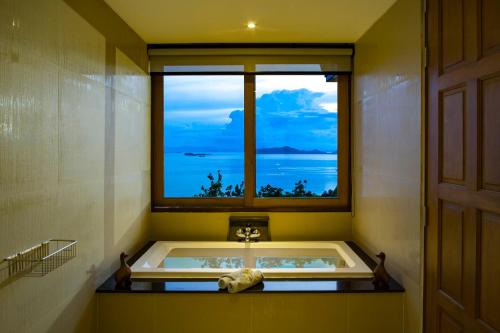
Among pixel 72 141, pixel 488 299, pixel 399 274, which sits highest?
pixel 72 141

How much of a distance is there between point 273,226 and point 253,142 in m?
0.75

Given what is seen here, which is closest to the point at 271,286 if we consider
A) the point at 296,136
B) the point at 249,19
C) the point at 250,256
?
the point at 250,256

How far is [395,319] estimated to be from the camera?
2137 mm

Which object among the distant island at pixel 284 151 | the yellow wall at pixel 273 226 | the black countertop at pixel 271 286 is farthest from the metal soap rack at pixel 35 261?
the distant island at pixel 284 151

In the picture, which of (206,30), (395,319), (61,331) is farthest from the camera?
(206,30)

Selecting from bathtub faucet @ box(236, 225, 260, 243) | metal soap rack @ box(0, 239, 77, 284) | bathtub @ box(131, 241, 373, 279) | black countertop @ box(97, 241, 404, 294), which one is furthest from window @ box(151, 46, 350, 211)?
metal soap rack @ box(0, 239, 77, 284)

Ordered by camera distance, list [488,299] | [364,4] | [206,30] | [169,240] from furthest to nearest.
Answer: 1. [169,240]
2. [206,30]
3. [364,4]
4. [488,299]

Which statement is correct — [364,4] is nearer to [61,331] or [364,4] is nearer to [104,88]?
[104,88]

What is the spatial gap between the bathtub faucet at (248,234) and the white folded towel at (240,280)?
2.70 ft

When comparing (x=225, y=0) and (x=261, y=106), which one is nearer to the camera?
(x=225, y=0)

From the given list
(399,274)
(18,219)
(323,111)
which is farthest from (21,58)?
(323,111)

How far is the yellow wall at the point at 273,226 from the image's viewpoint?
320cm

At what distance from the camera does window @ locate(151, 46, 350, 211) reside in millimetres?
3273

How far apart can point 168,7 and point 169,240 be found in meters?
1.85
